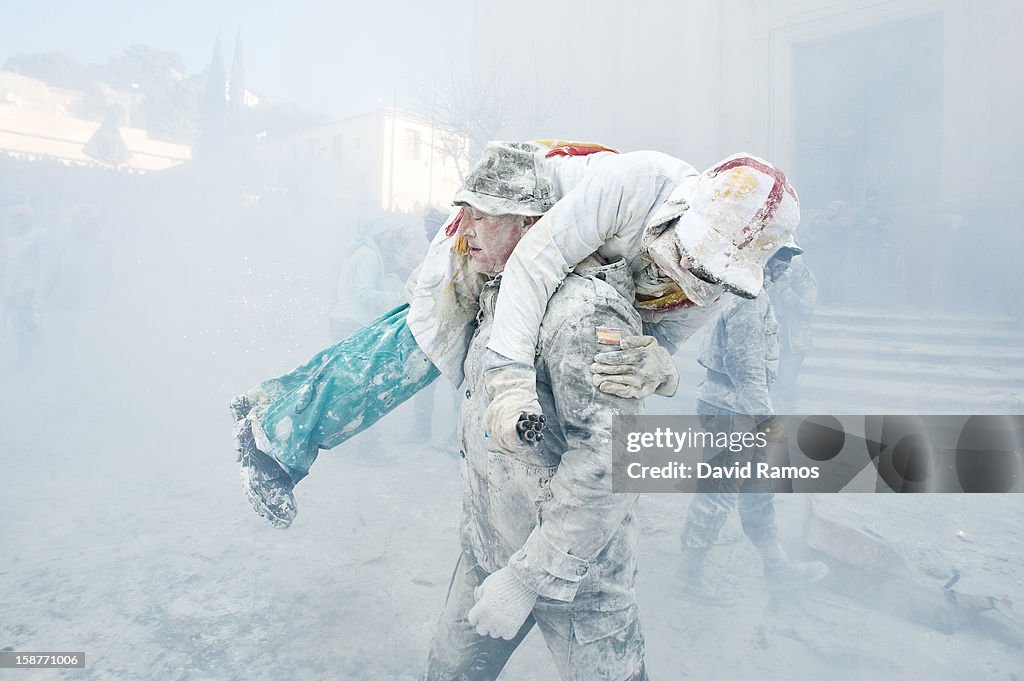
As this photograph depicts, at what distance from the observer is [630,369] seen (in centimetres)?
124

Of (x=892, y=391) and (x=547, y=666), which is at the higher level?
(x=892, y=391)

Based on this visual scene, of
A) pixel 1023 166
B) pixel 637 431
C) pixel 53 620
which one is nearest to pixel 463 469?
pixel 637 431

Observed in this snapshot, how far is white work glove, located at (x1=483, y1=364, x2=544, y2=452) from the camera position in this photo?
107 centimetres

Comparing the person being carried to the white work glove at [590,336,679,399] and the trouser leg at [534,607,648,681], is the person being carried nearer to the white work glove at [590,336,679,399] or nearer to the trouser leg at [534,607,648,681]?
the white work glove at [590,336,679,399]

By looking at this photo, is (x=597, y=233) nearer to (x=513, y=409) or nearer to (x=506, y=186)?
(x=506, y=186)

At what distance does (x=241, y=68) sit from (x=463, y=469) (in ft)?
121

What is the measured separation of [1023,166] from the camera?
9.59m

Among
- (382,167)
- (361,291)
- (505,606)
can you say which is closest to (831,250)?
(361,291)

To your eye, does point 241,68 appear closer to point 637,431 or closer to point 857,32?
point 857,32

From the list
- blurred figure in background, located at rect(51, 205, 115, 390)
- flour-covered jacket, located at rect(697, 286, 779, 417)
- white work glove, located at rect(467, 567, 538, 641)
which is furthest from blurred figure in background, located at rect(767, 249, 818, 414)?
blurred figure in background, located at rect(51, 205, 115, 390)

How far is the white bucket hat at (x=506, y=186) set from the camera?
1.41 metres

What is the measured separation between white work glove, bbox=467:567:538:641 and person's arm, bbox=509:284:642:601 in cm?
3

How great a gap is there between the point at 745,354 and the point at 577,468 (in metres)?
2.49

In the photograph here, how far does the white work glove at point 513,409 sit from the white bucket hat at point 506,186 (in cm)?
42
